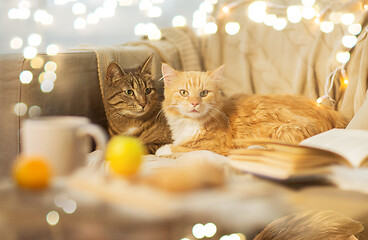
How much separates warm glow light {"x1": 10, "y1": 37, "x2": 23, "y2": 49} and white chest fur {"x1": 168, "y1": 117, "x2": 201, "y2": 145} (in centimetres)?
116

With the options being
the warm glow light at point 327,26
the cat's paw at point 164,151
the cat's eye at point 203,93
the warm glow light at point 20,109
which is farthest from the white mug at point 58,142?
the warm glow light at point 327,26

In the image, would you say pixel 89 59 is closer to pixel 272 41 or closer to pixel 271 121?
pixel 271 121

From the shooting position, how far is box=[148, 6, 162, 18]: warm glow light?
2277mm

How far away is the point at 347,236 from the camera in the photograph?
1.22m

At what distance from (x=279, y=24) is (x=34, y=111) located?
1342mm

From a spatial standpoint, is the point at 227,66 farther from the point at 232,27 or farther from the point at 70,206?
the point at 70,206

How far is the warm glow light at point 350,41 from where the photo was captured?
1597 mm

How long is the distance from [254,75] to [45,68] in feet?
3.66

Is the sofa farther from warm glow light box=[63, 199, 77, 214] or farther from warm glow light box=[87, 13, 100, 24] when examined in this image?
warm glow light box=[63, 199, 77, 214]

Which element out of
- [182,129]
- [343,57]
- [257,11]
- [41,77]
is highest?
[257,11]

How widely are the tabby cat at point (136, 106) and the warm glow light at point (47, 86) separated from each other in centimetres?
23

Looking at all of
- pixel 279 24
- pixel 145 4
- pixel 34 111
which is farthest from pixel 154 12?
pixel 34 111

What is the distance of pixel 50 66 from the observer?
1308mm

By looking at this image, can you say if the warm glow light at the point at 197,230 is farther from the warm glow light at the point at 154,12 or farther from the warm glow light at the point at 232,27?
the warm glow light at the point at 154,12
